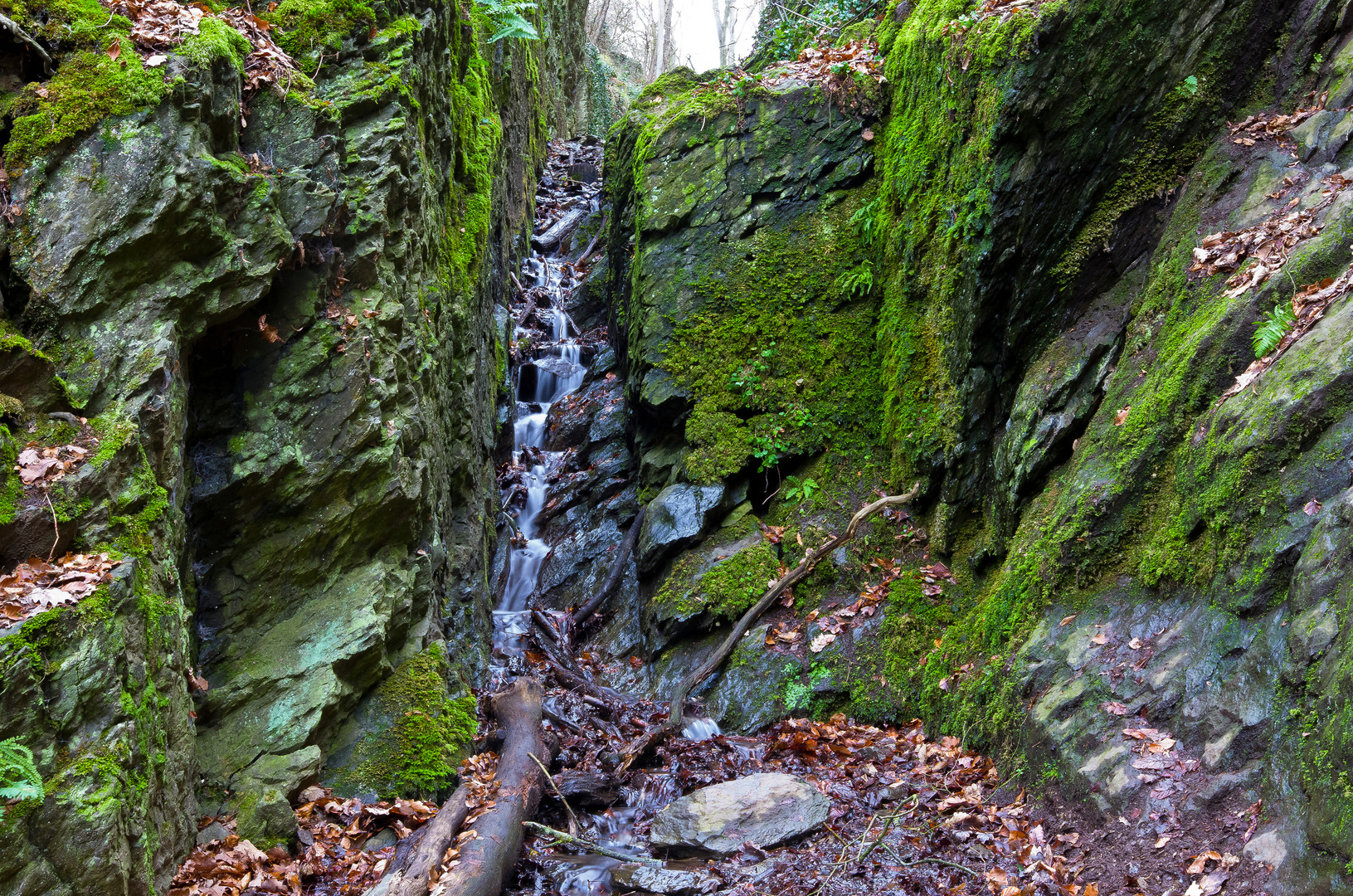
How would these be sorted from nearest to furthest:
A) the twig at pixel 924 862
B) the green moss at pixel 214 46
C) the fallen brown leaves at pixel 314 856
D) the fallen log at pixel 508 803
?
the fallen brown leaves at pixel 314 856, the twig at pixel 924 862, the fallen log at pixel 508 803, the green moss at pixel 214 46

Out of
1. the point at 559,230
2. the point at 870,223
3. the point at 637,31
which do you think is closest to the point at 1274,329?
the point at 870,223

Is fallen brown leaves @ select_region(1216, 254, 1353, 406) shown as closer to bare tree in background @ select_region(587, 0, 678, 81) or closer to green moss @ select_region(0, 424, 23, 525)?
green moss @ select_region(0, 424, 23, 525)

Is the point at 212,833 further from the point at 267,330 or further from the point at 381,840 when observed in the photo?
the point at 267,330

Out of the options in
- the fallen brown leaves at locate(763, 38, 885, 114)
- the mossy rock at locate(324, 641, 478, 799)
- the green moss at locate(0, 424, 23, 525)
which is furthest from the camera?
the fallen brown leaves at locate(763, 38, 885, 114)

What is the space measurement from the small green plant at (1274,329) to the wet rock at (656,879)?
446 cm

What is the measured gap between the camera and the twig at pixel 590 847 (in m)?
4.93

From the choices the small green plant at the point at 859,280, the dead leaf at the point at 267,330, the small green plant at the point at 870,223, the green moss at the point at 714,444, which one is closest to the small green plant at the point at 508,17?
the small green plant at the point at 870,223

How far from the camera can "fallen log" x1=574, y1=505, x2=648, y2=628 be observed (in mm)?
8781

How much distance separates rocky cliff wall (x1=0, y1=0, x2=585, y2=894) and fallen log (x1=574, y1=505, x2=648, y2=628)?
1.46 m

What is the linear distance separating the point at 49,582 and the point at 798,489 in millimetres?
6282

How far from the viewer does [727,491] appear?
827 cm

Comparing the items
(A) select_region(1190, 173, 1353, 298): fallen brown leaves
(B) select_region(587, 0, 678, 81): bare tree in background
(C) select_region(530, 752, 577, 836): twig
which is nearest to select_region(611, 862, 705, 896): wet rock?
(C) select_region(530, 752, 577, 836): twig

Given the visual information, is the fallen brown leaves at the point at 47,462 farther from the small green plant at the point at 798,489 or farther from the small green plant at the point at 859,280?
the small green plant at the point at 859,280

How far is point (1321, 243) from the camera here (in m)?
4.25
